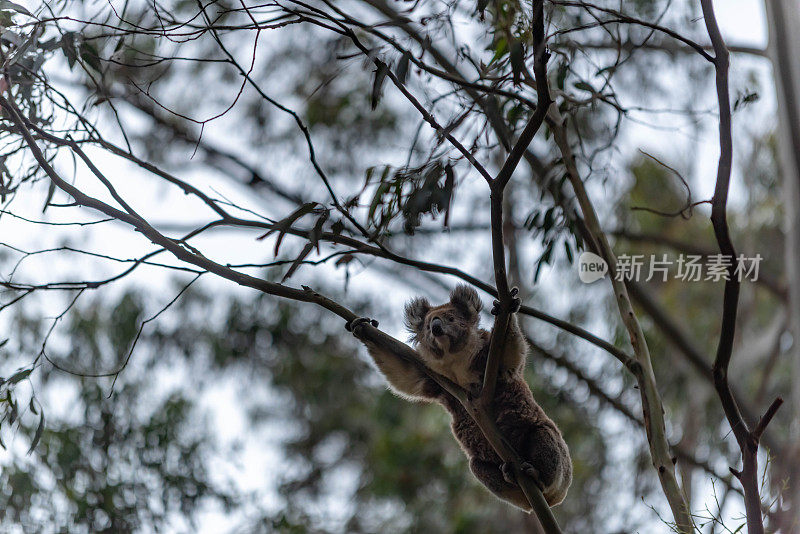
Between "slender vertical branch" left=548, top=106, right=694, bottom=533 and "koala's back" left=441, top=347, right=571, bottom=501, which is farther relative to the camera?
"koala's back" left=441, top=347, right=571, bottom=501

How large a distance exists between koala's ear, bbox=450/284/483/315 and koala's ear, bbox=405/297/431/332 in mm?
204

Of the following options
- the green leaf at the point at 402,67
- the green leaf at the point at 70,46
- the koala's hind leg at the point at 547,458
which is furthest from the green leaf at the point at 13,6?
the koala's hind leg at the point at 547,458

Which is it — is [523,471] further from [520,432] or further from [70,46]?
[70,46]

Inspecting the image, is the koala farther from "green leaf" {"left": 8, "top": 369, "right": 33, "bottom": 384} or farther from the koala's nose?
"green leaf" {"left": 8, "top": 369, "right": 33, "bottom": 384}

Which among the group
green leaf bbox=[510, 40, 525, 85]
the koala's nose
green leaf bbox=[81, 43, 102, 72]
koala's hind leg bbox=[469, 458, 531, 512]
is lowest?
koala's hind leg bbox=[469, 458, 531, 512]

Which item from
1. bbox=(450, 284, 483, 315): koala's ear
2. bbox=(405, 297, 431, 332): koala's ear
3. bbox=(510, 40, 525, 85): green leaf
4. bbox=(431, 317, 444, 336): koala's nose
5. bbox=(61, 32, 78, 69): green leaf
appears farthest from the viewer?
bbox=(405, 297, 431, 332): koala's ear

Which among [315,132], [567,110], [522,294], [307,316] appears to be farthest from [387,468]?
[567,110]

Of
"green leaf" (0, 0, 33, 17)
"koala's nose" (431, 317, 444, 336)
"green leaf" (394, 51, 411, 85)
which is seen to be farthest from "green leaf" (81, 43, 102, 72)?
"koala's nose" (431, 317, 444, 336)

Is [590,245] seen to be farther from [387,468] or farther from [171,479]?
[387,468]

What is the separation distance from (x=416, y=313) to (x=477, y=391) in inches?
22.7

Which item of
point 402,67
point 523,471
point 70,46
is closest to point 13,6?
point 70,46

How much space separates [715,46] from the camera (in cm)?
262

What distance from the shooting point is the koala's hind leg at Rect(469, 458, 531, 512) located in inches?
144

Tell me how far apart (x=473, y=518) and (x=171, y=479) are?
122 inches
